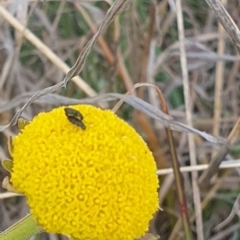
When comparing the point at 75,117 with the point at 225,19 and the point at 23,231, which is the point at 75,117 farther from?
the point at 225,19

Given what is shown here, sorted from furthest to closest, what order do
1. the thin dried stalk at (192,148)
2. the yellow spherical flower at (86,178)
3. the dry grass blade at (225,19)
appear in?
the thin dried stalk at (192,148) < the dry grass blade at (225,19) < the yellow spherical flower at (86,178)

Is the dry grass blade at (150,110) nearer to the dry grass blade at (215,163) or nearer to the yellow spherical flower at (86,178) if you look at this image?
the dry grass blade at (215,163)

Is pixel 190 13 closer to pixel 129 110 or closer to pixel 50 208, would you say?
pixel 129 110

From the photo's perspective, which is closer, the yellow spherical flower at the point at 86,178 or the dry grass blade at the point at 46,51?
the yellow spherical flower at the point at 86,178

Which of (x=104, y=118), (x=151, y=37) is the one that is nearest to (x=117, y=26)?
(x=151, y=37)

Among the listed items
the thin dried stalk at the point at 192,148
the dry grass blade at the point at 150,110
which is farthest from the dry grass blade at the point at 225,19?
the thin dried stalk at the point at 192,148

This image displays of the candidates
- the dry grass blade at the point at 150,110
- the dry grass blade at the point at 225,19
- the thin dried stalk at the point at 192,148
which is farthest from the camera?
the thin dried stalk at the point at 192,148
